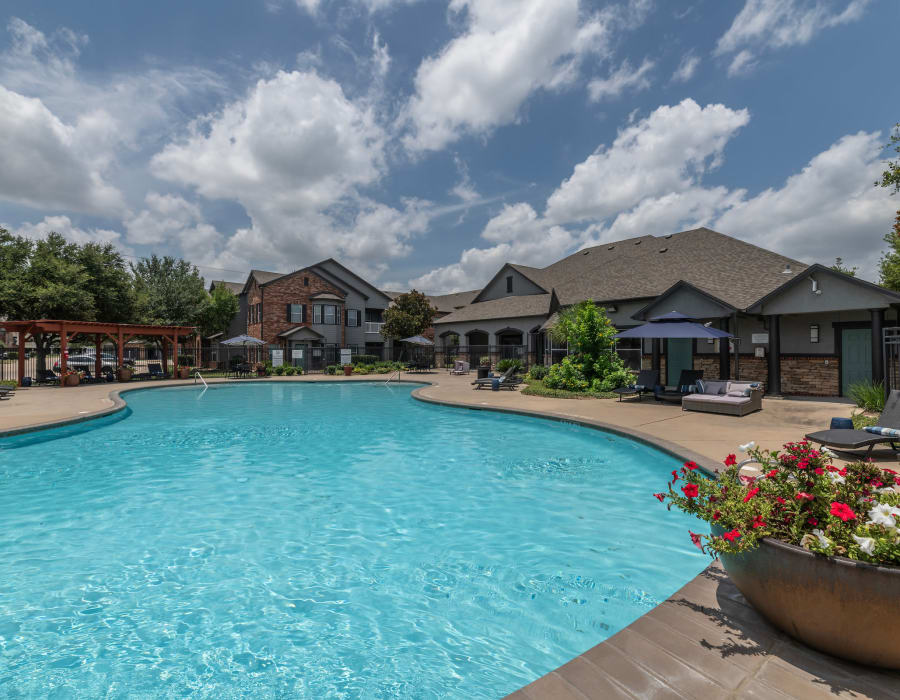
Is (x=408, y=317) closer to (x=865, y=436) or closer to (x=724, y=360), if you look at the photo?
(x=724, y=360)

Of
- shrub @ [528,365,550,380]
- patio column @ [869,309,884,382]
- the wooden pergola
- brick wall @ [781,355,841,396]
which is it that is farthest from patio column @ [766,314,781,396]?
the wooden pergola

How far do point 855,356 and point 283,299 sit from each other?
3295 cm

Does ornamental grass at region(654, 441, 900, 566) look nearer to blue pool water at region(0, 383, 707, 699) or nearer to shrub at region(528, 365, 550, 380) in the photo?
blue pool water at region(0, 383, 707, 699)

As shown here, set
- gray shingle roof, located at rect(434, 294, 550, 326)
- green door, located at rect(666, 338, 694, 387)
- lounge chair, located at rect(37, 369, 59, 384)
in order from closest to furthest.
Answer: green door, located at rect(666, 338, 694, 387), lounge chair, located at rect(37, 369, 59, 384), gray shingle roof, located at rect(434, 294, 550, 326)

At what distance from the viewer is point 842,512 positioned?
213 cm

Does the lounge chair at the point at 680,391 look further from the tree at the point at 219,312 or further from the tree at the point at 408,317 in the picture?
the tree at the point at 219,312

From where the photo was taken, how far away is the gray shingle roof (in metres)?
29.4

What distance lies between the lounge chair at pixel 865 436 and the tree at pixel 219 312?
41157 millimetres

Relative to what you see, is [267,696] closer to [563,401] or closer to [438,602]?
[438,602]

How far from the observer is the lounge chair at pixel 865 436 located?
6.29 meters

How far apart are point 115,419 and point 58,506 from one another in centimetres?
815

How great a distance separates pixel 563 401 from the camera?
14617mm

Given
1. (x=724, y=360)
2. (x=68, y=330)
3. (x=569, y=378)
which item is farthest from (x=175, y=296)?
(x=724, y=360)

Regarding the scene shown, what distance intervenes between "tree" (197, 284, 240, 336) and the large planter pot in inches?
1660
